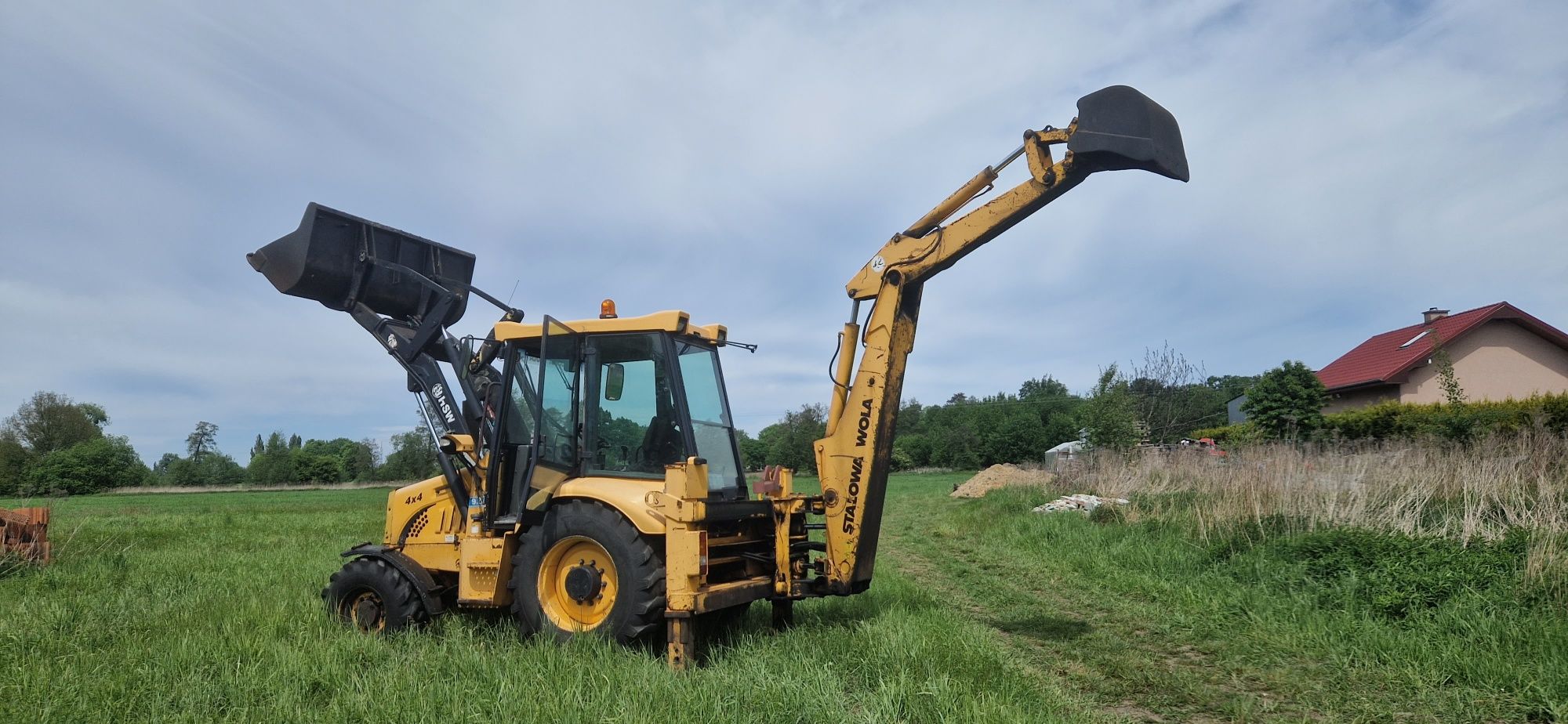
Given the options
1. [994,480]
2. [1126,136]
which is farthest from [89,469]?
[1126,136]

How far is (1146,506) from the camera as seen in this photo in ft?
43.3

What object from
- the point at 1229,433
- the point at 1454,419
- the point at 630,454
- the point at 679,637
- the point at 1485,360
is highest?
the point at 1485,360

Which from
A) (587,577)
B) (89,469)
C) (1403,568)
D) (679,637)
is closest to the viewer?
(679,637)

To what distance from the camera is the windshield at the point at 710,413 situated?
671cm

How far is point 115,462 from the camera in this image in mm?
60656

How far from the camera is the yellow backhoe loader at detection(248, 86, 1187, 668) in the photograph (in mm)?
5926

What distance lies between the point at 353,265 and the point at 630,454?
10.1ft

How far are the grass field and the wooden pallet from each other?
1.97ft

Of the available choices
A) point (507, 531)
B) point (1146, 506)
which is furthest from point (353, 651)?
point (1146, 506)

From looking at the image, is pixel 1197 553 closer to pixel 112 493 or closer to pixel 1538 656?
pixel 1538 656

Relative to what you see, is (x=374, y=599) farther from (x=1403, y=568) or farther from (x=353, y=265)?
(x=1403, y=568)

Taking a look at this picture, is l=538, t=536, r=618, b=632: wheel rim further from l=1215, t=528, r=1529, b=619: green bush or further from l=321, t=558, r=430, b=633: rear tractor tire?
l=1215, t=528, r=1529, b=619: green bush

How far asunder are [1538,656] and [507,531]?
270 inches

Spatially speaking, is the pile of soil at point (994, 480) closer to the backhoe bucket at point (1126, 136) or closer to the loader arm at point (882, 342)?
the loader arm at point (882, 342)
